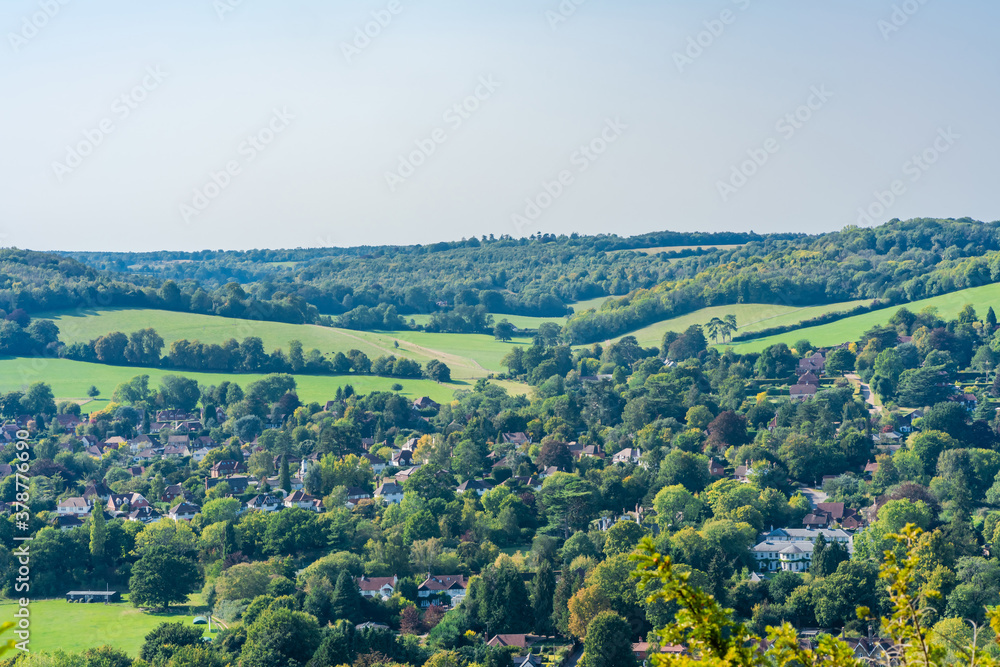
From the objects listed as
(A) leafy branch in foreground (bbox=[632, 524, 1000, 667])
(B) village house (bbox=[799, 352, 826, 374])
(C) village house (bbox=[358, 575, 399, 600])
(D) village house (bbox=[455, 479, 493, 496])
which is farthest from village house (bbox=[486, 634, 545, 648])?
(B) village house (bbox=[799, 352, 826, 374])

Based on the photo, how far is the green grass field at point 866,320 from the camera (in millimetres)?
84938

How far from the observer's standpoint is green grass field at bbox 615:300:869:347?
95.1 m

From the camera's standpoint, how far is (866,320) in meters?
89.3

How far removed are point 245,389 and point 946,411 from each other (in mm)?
46424

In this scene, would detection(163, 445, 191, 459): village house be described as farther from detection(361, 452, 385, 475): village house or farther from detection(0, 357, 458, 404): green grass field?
detection(361, 452, 385, 475): village house

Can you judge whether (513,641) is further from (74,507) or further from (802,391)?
(802,391)

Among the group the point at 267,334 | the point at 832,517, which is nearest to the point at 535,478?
the point at 832,517

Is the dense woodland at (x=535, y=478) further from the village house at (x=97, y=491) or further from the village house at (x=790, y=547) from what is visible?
the village house at (x=97, y=491)

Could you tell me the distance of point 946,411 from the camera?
5669 centimetres

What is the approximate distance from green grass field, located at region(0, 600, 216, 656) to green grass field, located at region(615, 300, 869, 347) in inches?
2471

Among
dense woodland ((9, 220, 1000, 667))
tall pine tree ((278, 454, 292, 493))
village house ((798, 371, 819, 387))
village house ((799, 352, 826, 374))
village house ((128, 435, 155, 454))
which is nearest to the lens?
dense woodland ((9, 220, 1000, 667))

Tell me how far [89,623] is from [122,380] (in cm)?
4422

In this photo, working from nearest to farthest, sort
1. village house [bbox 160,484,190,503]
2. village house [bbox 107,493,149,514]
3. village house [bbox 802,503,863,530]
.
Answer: village house [bbox 802,503,863,530] < village house [bbox 107,493,149,514] < village house [bbox 160,484,190,503]

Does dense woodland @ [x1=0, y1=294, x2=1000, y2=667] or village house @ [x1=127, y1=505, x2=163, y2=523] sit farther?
village house @ [x1=127, y1=505, x2=163, y2=523]
